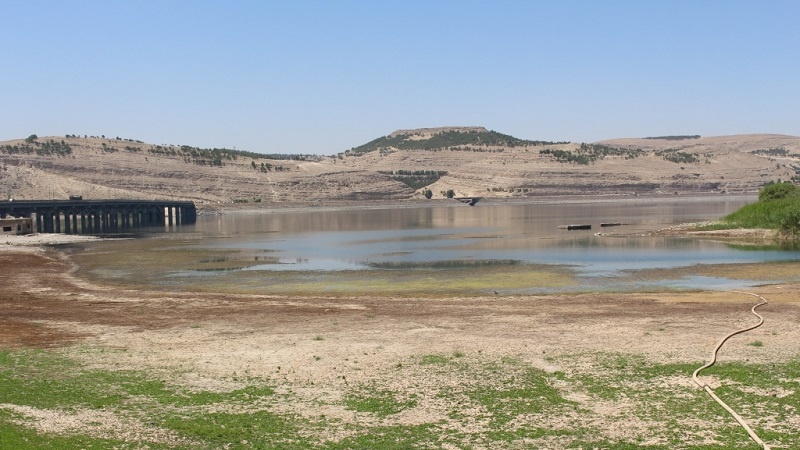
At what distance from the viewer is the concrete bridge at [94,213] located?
117062 mm

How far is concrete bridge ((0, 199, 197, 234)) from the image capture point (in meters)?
117

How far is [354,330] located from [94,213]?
115m

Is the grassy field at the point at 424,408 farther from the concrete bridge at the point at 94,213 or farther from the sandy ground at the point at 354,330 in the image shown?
the concrete bridge at the point at 94,213

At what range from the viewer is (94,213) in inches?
5162

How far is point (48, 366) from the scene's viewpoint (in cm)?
1980

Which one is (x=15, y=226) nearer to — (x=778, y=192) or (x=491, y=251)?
(x=491, y=251)

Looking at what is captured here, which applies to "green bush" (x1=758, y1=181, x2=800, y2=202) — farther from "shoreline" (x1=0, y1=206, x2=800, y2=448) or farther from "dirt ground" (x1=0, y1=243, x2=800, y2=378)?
"shoreline" (x1=0, y1=206, x2=800, y2=448)

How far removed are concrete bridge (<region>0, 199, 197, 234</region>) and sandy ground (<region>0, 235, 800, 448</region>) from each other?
82927mm

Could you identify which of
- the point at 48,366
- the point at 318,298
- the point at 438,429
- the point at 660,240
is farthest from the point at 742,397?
the point at 660,240

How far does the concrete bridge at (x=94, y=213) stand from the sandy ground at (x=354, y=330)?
82927mm

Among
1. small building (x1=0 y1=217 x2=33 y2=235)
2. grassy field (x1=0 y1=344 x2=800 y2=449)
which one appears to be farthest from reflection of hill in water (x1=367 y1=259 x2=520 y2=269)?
small building (x1=0 y1=217 x2=33 y2=235)

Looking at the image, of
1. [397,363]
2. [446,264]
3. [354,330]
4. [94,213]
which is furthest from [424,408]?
[94,213]

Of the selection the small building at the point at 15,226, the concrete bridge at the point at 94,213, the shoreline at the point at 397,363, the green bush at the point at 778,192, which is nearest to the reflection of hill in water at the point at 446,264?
the shoreline at the point at 397,363

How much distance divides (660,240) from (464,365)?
54.7m
